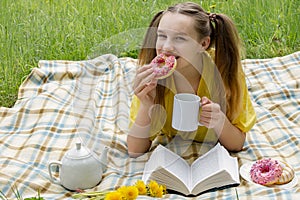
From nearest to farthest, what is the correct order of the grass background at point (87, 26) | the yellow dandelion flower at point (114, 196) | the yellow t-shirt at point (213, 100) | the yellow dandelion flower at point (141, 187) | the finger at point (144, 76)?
the yellow dandelion flower at point (114, 196) → the yellow dandelion flower at point (141, 187) → the finger at point (144, 76) → the yellow t-shirt at point (213, 100) → the grass background at point (87, 26)

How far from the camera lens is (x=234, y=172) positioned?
76.5 inches

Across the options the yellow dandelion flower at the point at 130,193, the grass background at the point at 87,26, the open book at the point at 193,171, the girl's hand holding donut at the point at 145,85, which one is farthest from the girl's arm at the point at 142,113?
the grass background at the point at 87,26

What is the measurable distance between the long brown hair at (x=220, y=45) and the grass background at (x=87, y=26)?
127 cm

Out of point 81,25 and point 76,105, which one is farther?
point 81,25

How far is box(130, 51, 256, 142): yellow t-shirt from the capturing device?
198 cm


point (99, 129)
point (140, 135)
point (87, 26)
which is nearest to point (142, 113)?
point (140, 135)

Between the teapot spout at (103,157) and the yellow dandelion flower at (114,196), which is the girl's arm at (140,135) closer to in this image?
the teapot spout at (103,157)

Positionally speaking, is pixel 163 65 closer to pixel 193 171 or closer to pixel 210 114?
pixel 210 114

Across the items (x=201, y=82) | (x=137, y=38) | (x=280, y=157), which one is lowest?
(x=280, y=157)

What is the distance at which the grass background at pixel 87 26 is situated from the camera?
3.31 metres

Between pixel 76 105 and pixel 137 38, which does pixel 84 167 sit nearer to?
pixel 76 105

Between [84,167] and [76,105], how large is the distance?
300mm

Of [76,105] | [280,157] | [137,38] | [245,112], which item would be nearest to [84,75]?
[76,105]

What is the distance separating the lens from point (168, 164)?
1915 millimetres
